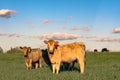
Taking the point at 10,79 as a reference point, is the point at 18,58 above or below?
below

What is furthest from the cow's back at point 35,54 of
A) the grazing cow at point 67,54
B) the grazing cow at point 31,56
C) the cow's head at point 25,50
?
the grazing cow at point 67,54

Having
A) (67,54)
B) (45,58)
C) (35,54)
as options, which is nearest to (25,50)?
(35,54)

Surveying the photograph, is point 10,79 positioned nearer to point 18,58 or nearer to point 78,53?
point 78,53

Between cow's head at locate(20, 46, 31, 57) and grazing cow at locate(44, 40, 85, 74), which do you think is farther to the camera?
cow's head at locate(20, 46, 31, 57)

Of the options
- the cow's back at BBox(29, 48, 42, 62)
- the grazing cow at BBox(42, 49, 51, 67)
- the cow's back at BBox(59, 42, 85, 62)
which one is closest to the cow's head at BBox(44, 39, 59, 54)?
the cow's back at BBox(59, 42, 85, 62)

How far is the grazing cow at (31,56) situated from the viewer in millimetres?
22145

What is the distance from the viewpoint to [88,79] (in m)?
12.5

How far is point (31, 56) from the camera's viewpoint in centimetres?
2267

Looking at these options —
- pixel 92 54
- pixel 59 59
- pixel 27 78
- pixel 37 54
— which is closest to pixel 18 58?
pixel 92 54

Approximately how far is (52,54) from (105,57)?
1135 inches

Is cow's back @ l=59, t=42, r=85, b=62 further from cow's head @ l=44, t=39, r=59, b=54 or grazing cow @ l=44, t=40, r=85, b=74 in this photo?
cow's head @ l=44, t=39, r=59, b=54

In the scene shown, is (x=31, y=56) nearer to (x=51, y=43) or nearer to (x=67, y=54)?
(x=67, y=54)

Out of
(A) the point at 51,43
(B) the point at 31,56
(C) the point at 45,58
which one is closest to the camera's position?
(A) the point at 51,43

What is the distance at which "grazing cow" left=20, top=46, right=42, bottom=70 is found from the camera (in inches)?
872
